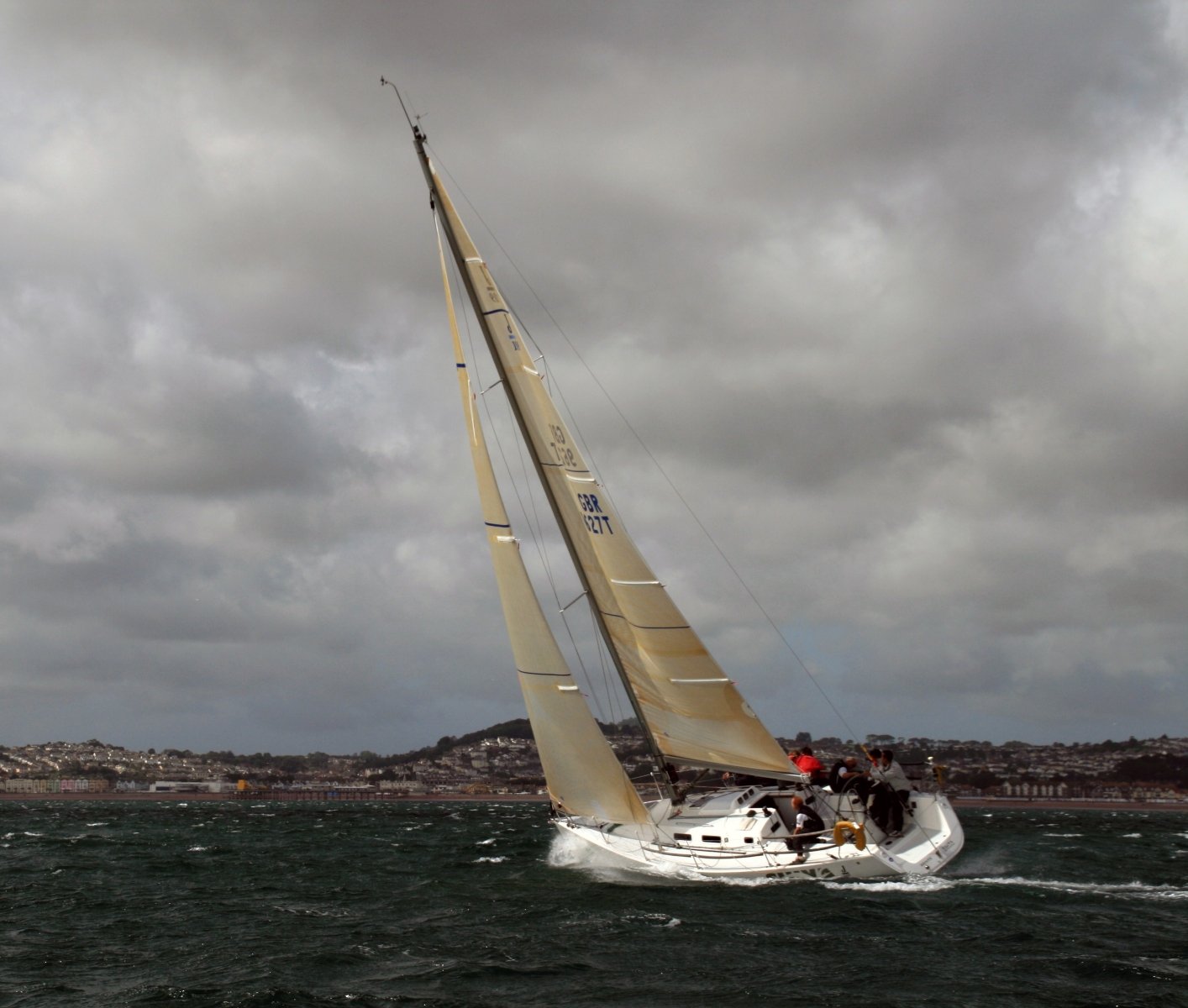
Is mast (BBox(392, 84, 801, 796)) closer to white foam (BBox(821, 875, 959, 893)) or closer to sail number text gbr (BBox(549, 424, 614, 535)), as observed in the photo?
sail number text gbr (BBox(549, 424, 614, 535))

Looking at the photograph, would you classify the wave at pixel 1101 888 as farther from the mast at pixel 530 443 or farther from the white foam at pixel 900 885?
the mast at pixel 530 443

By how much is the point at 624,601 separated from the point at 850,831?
17.6 feet

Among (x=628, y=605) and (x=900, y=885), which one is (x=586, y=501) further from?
(x=900, y=885)

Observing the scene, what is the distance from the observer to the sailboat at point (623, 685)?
19891mm

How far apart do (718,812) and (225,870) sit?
40.1ft

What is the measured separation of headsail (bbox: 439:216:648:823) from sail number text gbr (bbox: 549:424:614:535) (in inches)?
48.2

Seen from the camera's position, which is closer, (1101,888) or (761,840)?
(761,840)

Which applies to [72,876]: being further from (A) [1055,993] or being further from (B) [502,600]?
(A) [1055,993]

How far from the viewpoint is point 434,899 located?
19531mm

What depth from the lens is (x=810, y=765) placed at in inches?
824

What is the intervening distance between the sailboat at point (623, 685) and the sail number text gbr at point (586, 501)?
26 mm

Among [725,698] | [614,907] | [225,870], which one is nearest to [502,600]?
[725,698]

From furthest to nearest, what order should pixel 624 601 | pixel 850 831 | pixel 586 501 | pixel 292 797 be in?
pixel 292 797
pixel 586 501
pixel 624 601
pixel 850 831

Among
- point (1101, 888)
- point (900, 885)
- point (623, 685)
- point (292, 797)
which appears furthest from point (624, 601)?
point (292, 797)
